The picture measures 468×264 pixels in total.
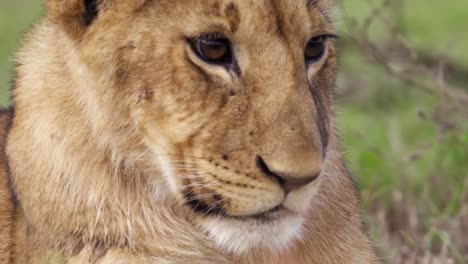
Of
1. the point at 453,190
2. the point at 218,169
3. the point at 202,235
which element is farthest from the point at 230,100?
the point at 453,190

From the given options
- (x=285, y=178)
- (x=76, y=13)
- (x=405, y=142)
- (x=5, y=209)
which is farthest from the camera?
(x=405, y=142)

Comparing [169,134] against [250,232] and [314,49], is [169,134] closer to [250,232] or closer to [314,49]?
[250,232]

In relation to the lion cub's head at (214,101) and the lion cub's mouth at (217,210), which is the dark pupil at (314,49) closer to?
the lion cub's head at (214,101)

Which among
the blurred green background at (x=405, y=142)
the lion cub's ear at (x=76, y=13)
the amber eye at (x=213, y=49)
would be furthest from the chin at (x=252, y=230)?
the blurred green background at (x=405, y=142)

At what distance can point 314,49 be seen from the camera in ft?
10.9

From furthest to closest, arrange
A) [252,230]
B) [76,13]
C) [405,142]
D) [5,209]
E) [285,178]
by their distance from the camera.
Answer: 1. [405,142]
2. [5,209]
3. [76,13]
4. [252,230]
5. [285,178]

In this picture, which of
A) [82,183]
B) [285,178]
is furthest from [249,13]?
[82,183]

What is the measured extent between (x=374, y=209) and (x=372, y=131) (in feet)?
5.09

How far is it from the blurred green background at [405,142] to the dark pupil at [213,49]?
0.65m

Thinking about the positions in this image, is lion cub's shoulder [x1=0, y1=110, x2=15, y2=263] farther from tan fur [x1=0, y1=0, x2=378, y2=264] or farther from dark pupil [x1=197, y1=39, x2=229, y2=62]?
dark pupil [x1=197, y1=39, x2=229, y2=62]

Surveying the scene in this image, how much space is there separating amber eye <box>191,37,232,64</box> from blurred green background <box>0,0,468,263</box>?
2.14ft

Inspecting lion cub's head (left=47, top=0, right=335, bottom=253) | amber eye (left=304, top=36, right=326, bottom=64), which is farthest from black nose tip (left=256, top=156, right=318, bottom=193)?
amber eye (left=304, top=36, right=326, bottom=64)

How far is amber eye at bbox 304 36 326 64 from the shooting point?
3292 mm

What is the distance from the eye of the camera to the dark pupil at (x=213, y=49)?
313 centimetres
